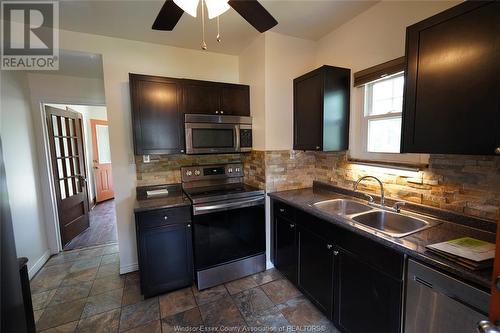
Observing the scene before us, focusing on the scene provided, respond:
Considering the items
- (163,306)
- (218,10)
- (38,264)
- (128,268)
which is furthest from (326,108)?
(38,264)

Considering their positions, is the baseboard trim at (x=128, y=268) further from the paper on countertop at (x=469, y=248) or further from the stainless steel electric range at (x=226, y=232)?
the paper on countertop at (x=469, y=248)

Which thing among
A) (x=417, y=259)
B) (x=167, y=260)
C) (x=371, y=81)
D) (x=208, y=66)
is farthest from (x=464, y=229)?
(x=208, y=66)

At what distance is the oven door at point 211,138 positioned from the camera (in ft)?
7.79

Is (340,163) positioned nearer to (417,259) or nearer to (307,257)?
(307,257)

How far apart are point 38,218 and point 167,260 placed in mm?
1960

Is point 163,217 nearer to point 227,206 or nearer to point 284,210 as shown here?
point 227,206

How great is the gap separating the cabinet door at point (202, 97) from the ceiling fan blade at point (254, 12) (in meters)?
1.13

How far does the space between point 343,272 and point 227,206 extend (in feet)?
3.84

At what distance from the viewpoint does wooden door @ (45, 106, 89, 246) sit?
10.2 ft

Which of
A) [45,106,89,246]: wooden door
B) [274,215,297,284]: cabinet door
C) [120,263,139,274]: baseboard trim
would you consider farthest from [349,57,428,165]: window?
[45,106,89,246]: wooden door

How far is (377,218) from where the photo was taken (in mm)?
1842

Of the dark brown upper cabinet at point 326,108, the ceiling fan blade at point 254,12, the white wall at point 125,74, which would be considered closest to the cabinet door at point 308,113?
the dark brown upper cabinet at point 326,108

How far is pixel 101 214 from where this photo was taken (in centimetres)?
468

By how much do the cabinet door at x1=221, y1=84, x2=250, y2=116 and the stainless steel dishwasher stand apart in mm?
2104
